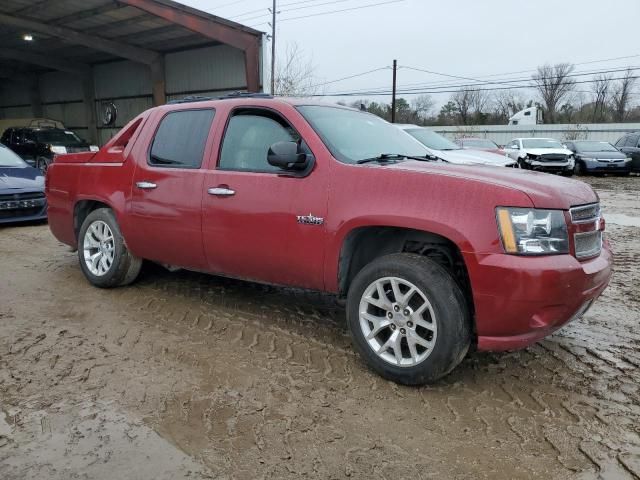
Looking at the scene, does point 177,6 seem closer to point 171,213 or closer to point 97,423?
point 171,213

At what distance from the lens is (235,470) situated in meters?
2.46

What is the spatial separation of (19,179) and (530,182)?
8634mm

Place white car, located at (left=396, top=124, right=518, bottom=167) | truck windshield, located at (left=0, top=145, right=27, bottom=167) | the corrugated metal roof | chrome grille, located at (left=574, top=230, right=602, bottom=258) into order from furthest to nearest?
the corrugated metal roof < white car, located at (left=396, top=124, right=518, bottom=167) < truck windshield, located at (left=0, top=145, right=27, bottom=167) < chrome grille, located at (left=574, top=230, right=602, bottom=258)

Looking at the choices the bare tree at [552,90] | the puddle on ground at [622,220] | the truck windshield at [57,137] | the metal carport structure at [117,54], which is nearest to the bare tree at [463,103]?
the bare tree at [552,90]

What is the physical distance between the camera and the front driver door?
3.58 meters

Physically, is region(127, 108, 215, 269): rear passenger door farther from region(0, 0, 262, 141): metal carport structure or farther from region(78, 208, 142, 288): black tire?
region(0, 0, 262, 141): metal carport structure

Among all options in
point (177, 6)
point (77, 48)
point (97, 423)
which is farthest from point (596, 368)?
point (77, 48)

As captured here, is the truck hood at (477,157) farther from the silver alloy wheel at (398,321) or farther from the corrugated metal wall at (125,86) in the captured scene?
the corrugated metal wall at (125,86)

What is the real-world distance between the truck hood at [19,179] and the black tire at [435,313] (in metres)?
7.61

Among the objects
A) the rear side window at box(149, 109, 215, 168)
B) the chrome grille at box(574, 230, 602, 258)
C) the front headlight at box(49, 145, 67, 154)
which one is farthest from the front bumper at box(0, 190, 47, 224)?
the chrome grille at box(574, 230, 602, 258)

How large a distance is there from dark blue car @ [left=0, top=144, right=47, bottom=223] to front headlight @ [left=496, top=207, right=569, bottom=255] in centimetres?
824

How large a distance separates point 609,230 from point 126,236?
7235 mm

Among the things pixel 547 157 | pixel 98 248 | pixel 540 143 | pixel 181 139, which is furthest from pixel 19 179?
pixel 540 143

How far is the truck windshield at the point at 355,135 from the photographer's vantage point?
12.3 feet
